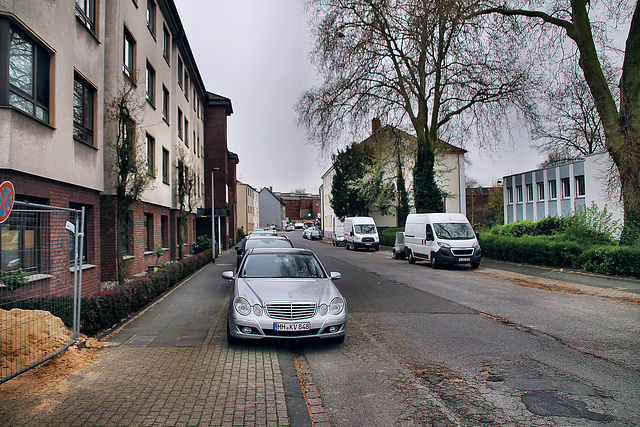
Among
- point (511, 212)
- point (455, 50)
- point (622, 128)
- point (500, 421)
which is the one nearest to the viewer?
point (500, 421)

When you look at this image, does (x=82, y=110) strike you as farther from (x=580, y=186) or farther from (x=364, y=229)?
(x=580, y=186)

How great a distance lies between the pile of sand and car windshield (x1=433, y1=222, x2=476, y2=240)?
15.3 m

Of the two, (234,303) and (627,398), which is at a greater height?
(234,303)

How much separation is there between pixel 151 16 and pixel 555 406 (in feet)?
68.2

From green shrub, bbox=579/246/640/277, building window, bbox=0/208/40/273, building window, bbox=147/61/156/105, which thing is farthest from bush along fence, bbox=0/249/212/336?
green shrub, bbox=579/246/640/277

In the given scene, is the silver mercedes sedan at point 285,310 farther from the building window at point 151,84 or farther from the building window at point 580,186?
the building window at point 580,186

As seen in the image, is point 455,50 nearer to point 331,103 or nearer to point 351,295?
point 331,103

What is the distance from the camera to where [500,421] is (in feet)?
12.9

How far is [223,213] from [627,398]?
31864mm

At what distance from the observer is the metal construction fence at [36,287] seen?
4598 mm

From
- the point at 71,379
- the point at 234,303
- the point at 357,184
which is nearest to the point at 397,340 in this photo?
the point at 234,303

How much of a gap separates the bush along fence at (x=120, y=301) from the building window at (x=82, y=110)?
397 centimetres

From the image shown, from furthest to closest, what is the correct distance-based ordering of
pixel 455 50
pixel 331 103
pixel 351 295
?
pixel 331 103
pixel 455 50
pixel 351 295

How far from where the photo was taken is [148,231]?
18828 millimetres
